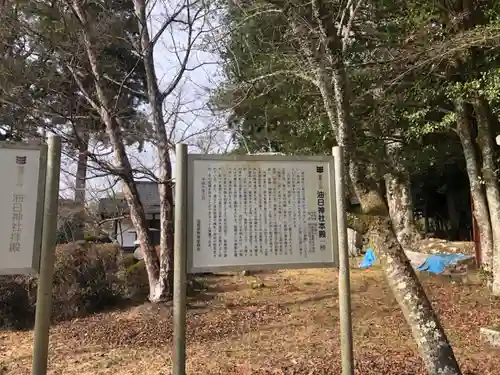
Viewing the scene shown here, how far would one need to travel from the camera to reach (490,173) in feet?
29.2

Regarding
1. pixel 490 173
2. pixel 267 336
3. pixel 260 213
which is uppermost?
pixel 490 173

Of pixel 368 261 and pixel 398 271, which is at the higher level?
pixel 398 271

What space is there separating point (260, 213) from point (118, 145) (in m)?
5.90

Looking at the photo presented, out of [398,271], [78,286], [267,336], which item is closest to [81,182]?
[78,286]

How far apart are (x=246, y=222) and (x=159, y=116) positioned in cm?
576

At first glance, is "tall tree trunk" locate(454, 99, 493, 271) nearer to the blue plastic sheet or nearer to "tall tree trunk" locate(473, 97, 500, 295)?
"tall tree trunk" locate(473, 97, 500, 295)

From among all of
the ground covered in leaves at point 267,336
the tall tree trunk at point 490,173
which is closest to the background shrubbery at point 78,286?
the ground covered in leaves at point 267,336

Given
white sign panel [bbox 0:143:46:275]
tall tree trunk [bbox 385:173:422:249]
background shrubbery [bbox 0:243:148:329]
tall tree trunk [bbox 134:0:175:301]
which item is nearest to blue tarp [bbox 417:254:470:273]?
tall tree trunk [bbox 385:173:422:249]

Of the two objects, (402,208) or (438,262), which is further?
(402,208)

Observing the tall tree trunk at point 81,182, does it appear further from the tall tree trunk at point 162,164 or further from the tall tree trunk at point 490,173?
the tall tree trunk at point 490,173

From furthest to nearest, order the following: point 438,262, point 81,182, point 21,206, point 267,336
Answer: point 438,262 → point 81,182 → point 267,336 → point 21,206

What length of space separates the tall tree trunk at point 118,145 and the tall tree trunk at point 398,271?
5128 millimetres

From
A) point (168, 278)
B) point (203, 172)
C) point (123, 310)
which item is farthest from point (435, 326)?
point (123, 310)

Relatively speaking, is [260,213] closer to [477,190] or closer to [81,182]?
[477,190]
